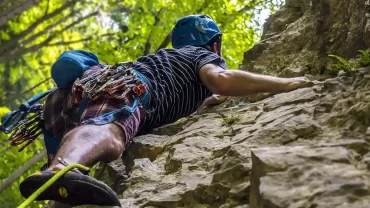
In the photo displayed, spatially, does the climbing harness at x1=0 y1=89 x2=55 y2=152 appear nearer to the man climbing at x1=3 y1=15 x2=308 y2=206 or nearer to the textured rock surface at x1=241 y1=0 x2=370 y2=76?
the man climbing at x1=3 y1=15 x2=308 y2=206

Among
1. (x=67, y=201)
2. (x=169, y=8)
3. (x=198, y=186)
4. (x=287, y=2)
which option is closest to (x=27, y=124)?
(x=67, y=201)

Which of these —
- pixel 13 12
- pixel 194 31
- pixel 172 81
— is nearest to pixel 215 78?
pixel 172 81

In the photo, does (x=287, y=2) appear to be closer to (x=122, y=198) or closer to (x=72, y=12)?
(x=122, y=198)

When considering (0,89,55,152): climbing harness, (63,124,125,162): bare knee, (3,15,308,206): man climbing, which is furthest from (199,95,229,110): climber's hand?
(63,124,125,162): bare knee

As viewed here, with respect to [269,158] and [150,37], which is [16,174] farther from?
[269,158]

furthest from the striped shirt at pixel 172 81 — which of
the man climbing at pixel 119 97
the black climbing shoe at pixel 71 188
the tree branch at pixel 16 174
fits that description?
the tree branch at pixel 16 174

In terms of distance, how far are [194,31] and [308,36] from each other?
112cm

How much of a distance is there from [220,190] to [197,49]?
2.17 m

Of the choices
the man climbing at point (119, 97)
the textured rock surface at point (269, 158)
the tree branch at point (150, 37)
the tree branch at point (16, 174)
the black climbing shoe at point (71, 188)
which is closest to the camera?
the textured rock surface at point (269, 158)

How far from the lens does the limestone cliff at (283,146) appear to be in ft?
6.90

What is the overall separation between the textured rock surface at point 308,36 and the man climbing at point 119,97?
479mm

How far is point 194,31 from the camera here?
5055 mm

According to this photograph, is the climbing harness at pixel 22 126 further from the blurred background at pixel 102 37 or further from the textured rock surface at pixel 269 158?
the blurred background at pixel 102 37

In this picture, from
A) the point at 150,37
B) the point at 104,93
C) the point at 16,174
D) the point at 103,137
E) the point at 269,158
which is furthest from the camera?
the point at 150,37
